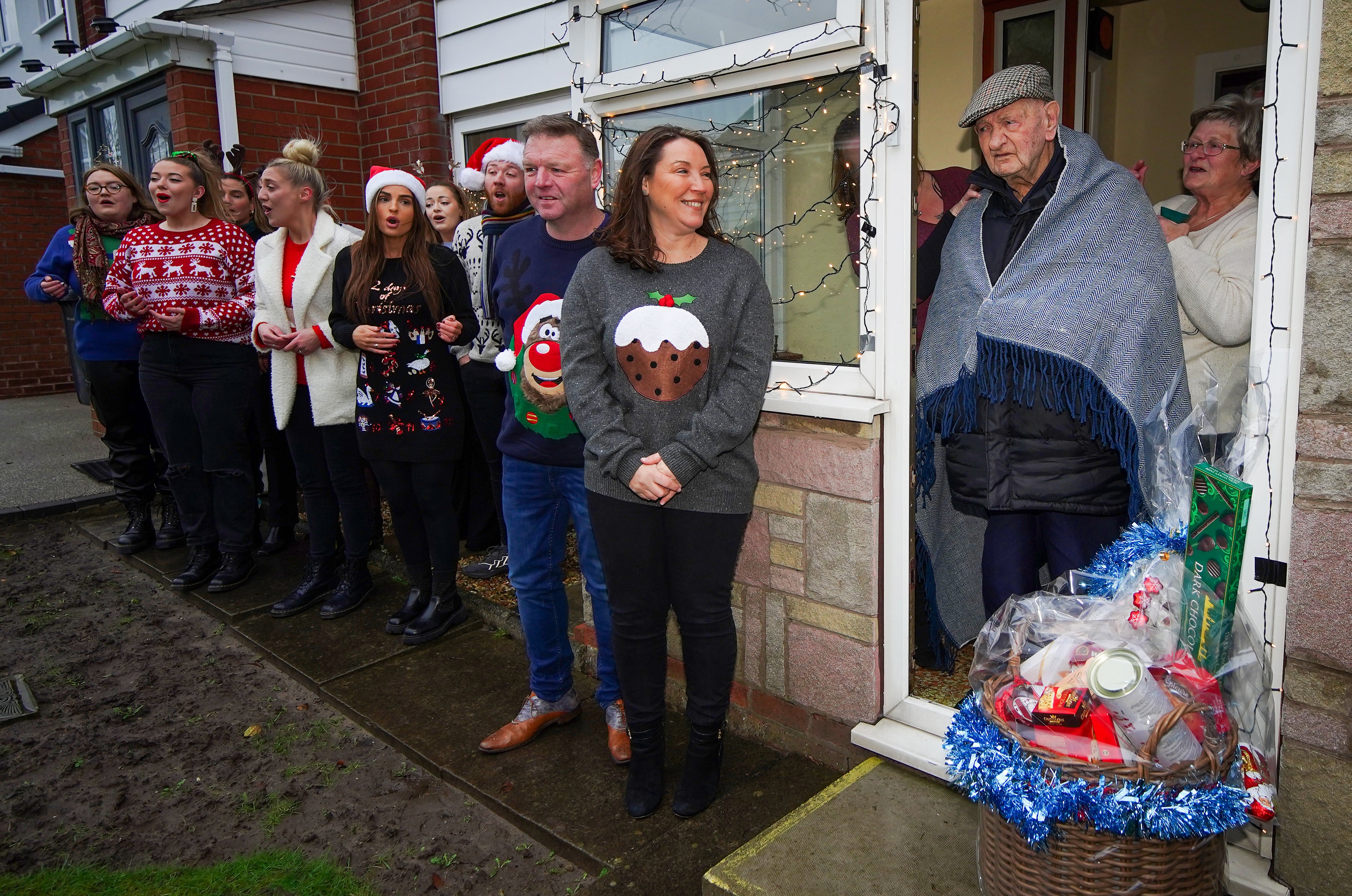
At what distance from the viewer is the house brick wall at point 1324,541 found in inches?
69.1

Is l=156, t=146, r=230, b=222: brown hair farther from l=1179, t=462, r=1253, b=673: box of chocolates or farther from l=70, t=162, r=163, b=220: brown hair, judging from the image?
l=1179, t=462, r=1253, b=673: box of chocolates

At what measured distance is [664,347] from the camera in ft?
7.77

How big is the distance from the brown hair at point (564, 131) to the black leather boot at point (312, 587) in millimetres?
2551

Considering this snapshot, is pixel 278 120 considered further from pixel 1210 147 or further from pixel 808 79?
pixel 1210 147

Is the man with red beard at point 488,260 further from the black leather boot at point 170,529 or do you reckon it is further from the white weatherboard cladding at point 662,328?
the black leather boot at point 170,529

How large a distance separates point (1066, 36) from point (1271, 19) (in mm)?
3494

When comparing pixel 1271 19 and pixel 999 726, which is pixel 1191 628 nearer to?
pixel 999 726

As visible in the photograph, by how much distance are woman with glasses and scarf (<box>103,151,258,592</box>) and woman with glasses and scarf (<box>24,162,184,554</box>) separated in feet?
0.86

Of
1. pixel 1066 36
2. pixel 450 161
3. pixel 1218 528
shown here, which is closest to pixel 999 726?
pixel 1218 528

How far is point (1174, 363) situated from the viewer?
7.61 ft

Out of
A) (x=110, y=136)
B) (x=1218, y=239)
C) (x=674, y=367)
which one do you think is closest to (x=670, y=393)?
(x=674, y=367)

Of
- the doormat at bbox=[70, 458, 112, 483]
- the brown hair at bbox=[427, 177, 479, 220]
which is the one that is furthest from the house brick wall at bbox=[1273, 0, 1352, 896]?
the doormat at bbox=[70, 458, 112, 483]

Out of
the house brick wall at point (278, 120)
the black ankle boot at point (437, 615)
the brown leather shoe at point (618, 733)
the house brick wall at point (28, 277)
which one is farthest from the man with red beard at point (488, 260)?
the house brick wall at point (28, 277)

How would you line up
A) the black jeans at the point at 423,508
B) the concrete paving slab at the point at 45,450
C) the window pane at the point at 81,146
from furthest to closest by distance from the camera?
the window pane at the point at 81,146 → the concrete paving slab at the point at 45,450 → the black jeans at the point at 423,508
